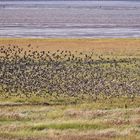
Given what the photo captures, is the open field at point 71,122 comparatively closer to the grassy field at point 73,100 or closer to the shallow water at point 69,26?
the grassy field at point 73,100

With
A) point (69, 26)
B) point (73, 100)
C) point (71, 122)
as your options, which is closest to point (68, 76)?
point (73, 100)

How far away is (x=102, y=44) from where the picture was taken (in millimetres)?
62781

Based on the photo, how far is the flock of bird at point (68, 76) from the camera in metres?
30.9

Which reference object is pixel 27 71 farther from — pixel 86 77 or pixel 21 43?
pixel 21 43

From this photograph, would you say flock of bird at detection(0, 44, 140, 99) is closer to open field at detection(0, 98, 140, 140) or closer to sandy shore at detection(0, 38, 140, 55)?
open field at detection(0, 98, 140, 140)

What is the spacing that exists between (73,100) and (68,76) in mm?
8121

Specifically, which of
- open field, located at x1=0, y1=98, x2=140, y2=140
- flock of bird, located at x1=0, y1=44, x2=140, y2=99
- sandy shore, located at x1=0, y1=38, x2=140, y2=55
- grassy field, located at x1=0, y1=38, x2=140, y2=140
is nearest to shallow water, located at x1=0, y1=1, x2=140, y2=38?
sandy shore, located at x1=0, y1=38, x2=140, y2=55

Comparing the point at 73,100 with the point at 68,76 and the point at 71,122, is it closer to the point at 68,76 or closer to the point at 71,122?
the point at 71,122

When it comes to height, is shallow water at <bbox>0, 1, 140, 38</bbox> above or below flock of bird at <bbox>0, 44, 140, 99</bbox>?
above

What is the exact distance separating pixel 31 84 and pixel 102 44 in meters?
30.7

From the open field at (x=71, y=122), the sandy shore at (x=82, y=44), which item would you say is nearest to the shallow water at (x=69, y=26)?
the sandy shore at (x=82, y=44)

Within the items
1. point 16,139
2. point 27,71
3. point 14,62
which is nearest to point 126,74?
point 27,71

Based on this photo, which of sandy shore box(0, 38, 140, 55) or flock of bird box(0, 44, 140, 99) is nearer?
flock of bird box(0, 44, 140, 99)

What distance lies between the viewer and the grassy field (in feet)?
65.1
